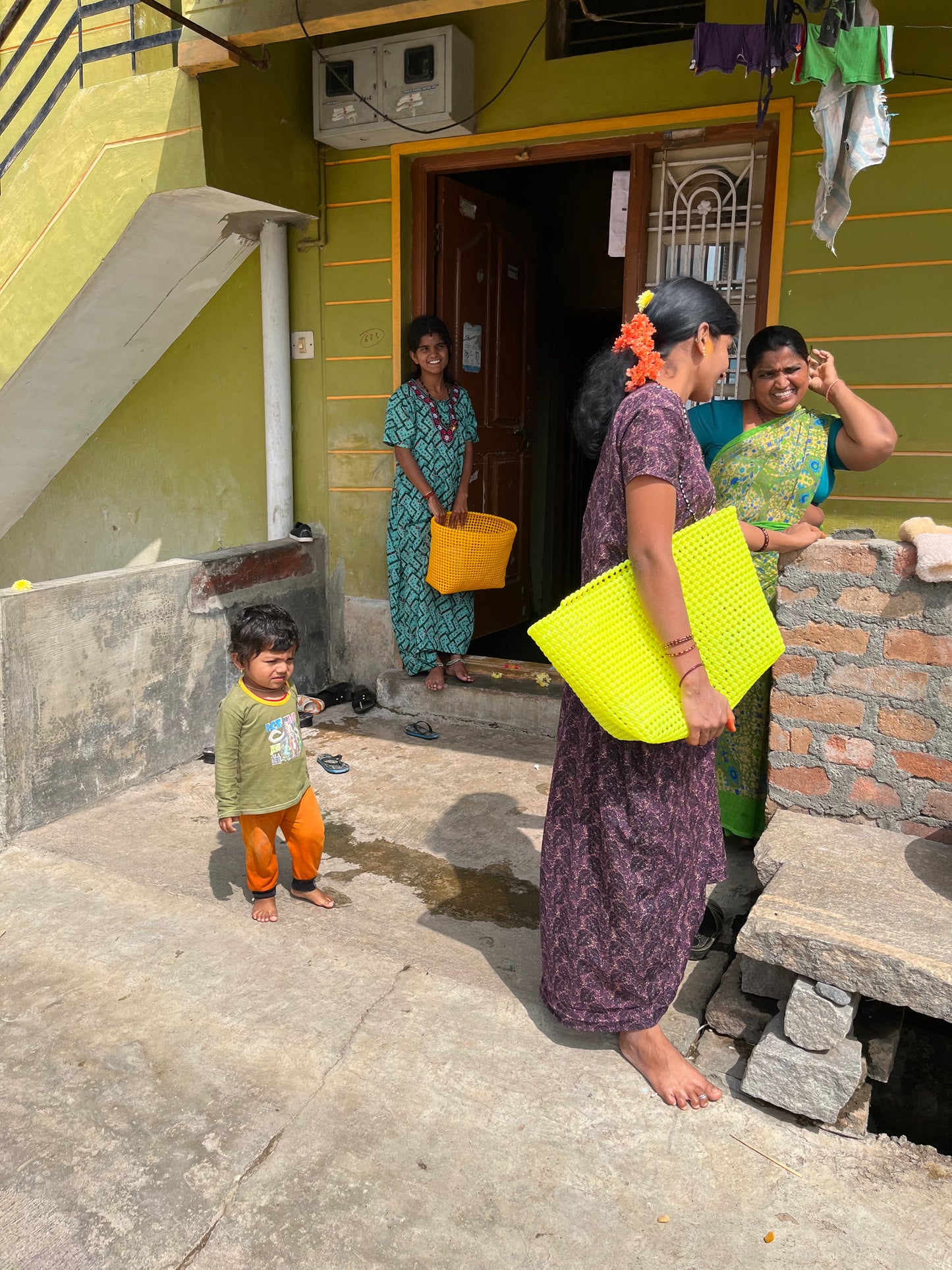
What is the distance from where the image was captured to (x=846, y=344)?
4348 millimetres

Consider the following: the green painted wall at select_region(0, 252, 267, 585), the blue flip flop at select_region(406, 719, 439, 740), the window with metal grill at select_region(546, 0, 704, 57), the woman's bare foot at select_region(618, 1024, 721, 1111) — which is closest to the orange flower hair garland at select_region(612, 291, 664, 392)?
the woman's bare foot at select_region(618, 1024, 721, 1111)

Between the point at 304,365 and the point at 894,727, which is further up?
the point at 304,365

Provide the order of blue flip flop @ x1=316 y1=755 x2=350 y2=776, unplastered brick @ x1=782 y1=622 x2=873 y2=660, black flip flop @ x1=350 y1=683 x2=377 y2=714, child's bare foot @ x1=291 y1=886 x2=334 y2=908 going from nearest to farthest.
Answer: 1. unplastered brick @ x1=782 y1=622 x2=873 y2=660
2. child's bare foot @ x1=291 y1=886 x2=334 y2=908
3. blue flip flop @ x1=316 y1=755 x2=350 y2=776
4. black flip flop @ x1=350 y1=683 x2=377 y2=714

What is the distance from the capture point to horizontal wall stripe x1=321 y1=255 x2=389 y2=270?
536 centimetres

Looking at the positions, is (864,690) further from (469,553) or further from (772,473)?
(469,553)

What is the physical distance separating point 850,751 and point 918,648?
1.26 ft

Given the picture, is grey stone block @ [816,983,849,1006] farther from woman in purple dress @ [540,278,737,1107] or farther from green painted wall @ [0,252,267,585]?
green painted wall @ [0,252,267,585]

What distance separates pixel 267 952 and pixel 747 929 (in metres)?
1.45

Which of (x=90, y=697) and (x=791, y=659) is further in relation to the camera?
(x=90, y=697)

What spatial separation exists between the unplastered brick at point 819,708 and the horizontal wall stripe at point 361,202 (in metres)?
3.71

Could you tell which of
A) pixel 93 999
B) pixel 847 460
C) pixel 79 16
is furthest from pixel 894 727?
pixel 79 16

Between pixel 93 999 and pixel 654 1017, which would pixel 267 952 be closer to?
pixel 93 999

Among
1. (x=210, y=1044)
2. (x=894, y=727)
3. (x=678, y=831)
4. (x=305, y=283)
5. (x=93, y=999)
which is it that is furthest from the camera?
(x=305, y=283)

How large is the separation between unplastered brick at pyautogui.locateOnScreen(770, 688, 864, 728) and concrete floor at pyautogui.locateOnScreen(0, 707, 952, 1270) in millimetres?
695
